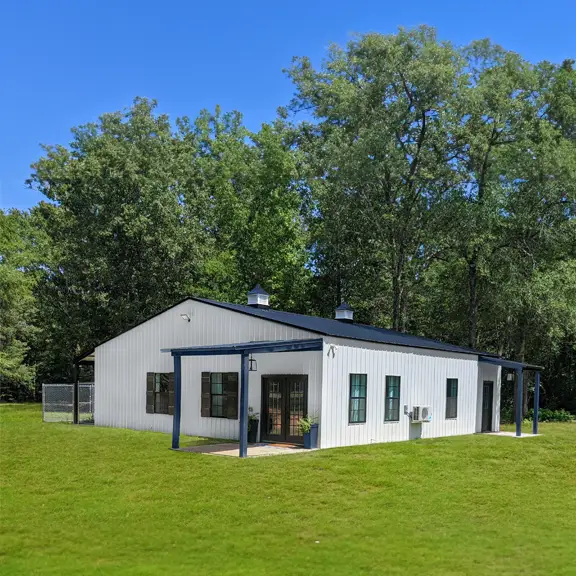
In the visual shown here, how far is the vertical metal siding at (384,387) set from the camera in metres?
16.8

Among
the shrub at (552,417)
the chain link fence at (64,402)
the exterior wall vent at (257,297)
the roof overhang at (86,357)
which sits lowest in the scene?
the shrub at (552,417)

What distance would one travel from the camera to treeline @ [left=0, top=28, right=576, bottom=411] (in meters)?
28.9

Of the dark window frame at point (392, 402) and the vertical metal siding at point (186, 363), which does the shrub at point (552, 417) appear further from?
the vertical metal siding at point (186, 363)

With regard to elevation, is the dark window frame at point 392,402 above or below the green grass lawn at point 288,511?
above

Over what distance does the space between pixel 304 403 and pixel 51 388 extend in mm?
13060

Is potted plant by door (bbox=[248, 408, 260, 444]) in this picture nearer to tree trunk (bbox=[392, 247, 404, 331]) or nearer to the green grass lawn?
the green grass lawn

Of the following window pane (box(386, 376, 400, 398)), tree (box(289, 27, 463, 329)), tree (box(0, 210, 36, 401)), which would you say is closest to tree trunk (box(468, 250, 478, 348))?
tree (box(289, 27, 463, 329))

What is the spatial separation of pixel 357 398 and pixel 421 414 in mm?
2994

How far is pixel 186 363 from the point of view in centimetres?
2014

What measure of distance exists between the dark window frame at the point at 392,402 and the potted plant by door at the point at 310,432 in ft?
9.46

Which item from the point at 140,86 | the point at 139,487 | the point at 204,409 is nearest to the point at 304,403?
the point at 204,409

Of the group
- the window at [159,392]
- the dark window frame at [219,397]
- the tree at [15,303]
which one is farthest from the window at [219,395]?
the tree at [15,303]

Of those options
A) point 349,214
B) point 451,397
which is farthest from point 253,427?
point 349,214

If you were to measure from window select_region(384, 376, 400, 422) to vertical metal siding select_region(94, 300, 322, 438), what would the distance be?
9.34 feet
